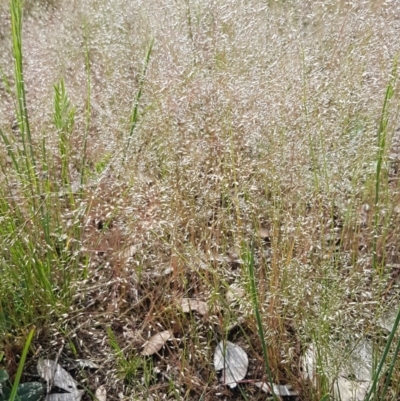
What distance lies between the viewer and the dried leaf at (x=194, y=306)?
1229 mm

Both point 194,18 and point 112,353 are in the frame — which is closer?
point 112,353

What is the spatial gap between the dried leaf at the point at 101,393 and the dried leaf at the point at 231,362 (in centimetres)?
24

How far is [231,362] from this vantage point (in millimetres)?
1161

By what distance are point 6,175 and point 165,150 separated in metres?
0.39

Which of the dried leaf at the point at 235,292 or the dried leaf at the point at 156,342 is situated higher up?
the dried leaf at the point at 235,292

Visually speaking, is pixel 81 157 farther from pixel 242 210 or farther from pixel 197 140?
pixel 242 210

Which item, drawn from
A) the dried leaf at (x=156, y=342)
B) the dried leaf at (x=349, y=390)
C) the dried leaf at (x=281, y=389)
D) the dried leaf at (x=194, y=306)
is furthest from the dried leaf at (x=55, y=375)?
the dried leaf at (x=349, y=390)

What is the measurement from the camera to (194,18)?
5.19 ft

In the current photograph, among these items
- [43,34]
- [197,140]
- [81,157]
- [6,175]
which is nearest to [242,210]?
[197,140]

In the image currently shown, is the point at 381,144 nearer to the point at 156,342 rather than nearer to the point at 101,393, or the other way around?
the point at 156,342

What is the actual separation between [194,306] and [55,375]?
345 millimetres

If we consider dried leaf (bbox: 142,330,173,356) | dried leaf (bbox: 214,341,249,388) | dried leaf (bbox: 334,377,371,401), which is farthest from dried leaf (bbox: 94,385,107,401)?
dried leaf (bbox: 334,377,371,401)

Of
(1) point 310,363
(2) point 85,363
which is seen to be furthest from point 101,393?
(1) point 310,363

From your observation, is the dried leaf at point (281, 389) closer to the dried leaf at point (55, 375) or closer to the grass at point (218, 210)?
the grass at point (218, 210)
